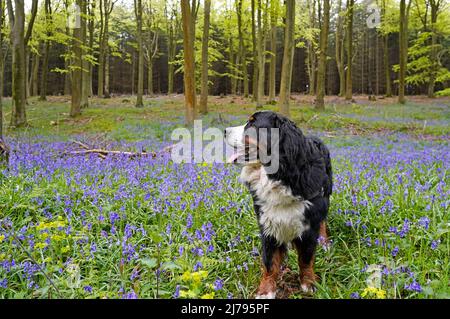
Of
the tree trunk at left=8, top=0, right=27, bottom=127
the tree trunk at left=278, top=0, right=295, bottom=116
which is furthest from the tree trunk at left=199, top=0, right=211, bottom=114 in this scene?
the tree trunk at left=8, top=0, right=27, bottom=127

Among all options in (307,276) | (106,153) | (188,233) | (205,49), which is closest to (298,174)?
(307,276)

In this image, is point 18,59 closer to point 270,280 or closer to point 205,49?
point 205,49

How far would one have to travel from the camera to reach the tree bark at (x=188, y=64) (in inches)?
499

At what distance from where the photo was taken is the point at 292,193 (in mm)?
2838

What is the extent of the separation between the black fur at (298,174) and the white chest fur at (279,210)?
0.04 m

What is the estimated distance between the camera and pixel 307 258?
301cm

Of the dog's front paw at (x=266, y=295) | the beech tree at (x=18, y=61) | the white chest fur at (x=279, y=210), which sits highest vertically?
the beech tree at (x=18, y=61)

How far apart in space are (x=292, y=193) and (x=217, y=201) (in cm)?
192

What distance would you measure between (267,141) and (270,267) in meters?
1.06

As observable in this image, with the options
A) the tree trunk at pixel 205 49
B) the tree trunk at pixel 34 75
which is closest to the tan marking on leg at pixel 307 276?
the tree trunk at pixel 205 49

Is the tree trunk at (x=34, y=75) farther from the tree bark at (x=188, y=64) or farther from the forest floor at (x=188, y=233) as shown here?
the forest floor at (x=188, y=233)

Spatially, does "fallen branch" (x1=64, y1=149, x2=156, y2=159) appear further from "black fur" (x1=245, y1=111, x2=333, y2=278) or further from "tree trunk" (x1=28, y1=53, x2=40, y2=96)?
"tree trunk" (x1=28, y1=53, x2=40, y2=96)
